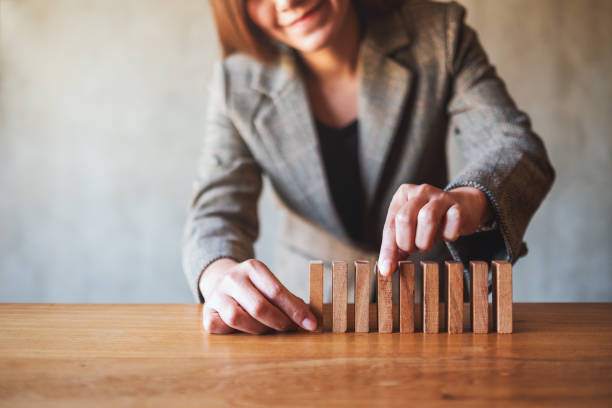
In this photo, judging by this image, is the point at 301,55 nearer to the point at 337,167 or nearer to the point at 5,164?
the point at 337,167

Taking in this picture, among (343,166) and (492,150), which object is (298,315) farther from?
(343,166)

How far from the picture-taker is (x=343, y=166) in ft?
4.64

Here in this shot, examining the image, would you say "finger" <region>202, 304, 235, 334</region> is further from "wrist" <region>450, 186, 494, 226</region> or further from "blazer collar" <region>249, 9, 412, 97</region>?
"blazer collar" <region>249, 9, 412, 97</region>

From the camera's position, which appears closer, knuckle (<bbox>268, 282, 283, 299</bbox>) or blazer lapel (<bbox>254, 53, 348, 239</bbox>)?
knuckle (<bbox>268, 282, 283, 299</bbox>)

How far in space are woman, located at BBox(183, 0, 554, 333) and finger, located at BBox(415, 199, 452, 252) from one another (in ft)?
1.10

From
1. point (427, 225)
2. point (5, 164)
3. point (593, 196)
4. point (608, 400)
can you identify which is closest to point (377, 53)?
point (427, 225)

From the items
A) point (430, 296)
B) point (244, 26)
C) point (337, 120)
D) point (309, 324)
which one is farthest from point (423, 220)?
point (244, 26)

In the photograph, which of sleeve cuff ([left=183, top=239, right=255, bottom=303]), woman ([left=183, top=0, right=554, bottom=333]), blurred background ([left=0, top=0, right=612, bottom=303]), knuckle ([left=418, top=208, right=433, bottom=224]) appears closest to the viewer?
knuckle ([left=418, top=208, right=433, bottom=224])

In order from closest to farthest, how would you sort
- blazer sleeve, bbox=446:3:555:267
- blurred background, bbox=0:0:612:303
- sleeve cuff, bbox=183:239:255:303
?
1. blazer sleeve, bbox=446:3:555:267
2. sleeve cuff, bbox=183:239:255:303
3. blurred background, bbox=0:0:612:303

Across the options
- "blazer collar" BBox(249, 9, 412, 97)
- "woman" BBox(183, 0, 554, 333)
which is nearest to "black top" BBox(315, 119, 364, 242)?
"woman" BBox(183, 0, 554, 333)

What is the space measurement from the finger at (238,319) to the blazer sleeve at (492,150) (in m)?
0.39

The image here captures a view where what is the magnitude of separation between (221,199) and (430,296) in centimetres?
69

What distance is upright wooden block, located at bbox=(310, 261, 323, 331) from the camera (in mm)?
791

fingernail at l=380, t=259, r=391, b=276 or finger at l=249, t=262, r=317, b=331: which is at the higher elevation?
fingernail at l=380, t=259, r=391, b=276
